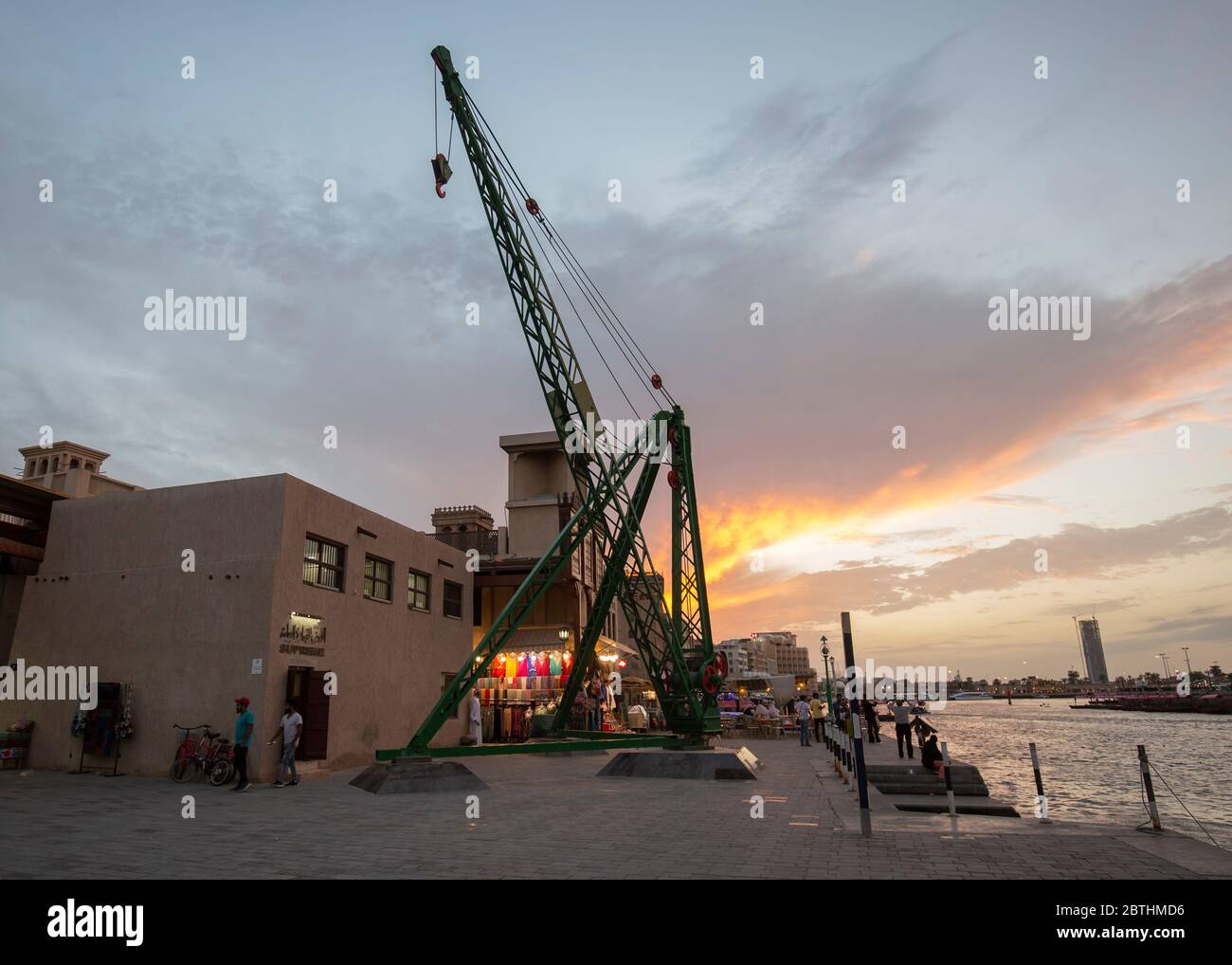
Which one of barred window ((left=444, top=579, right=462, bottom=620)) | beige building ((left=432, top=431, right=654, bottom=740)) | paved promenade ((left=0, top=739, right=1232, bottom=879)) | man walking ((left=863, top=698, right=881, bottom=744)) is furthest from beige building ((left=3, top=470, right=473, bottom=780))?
man walking ((left=863, top=698, right=881, bottom=744))

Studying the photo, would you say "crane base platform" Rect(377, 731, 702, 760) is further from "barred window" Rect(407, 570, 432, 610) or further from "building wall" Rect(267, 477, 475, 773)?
"barred window" Rect(407, 570, 432, 610)

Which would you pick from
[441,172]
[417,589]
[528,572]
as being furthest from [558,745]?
[441,172]

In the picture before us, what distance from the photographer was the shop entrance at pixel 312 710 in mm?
19344

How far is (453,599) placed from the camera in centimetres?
2927

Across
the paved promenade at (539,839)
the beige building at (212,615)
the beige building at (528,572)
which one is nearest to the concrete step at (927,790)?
the paved promenade at (539,839)

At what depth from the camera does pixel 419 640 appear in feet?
84.7

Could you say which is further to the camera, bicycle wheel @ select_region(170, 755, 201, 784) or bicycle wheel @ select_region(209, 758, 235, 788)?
bicycle wheel @ select_region(170, 755, 201, 784)

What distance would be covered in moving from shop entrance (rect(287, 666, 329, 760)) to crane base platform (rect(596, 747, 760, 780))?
7.42 meters

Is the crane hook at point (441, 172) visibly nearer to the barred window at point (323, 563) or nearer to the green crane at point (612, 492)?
Answer: the green crane at point (612, 492)

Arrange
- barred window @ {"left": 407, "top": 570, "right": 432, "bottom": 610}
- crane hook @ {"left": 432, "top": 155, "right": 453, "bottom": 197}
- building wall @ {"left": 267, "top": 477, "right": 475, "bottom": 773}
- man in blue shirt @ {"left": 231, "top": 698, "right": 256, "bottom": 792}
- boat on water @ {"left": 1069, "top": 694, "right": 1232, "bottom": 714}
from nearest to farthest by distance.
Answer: man in blue shirt @ {"left": 231, "top": 698, "right": 256, "bottom": 792} < building wall @ {"left": 267, "top": 477, "right": 475, "bottom": 773} < crane hook @ {"left": 432, "top": 155, "right": 453, "bottom": 197} < barred window @ {"left": 407, "top": 570, "right": 432, "bottom": 610} < boat on water @ {"left": 1069, "top": 694, "right": 1232, "bottom": 714}

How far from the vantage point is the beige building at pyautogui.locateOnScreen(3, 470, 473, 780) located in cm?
1809

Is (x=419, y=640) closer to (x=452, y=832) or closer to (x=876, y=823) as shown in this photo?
(x=452, y=832)
